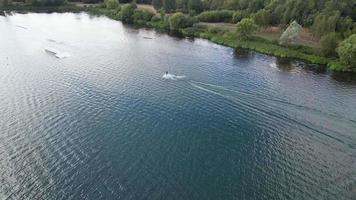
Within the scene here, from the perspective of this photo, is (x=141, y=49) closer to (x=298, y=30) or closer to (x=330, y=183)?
(x=298, y=30)

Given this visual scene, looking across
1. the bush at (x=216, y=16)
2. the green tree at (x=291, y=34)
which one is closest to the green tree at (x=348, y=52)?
the green tree at (x=291, y=34)

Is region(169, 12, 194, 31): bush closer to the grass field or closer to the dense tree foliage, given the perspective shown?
the grass field

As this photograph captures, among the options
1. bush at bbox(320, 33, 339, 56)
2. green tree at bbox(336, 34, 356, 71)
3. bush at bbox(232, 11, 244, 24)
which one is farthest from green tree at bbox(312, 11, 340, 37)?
bush at bbox(232, 11, 244, 24)

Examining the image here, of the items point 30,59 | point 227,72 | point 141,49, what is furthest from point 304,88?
point 30,59

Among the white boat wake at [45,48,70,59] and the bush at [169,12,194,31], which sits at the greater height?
the bush at [169,12,194,31]

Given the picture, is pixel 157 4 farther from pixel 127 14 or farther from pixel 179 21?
pixel 179 21
